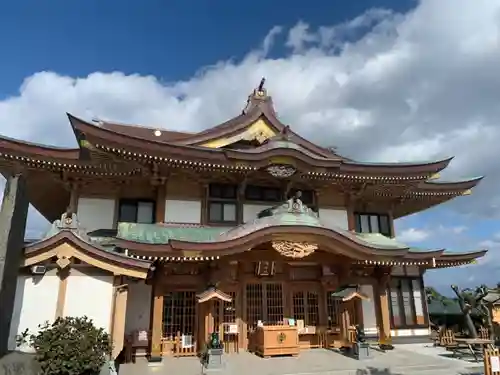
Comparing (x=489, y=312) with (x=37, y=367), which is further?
(x=489, y=312)

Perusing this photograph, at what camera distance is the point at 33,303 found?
9.33m

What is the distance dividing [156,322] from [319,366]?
5.11m

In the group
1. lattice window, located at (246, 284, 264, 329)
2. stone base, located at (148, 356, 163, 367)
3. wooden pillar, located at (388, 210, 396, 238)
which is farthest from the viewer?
wooden pillar, located at (388, 210, 396, 238)

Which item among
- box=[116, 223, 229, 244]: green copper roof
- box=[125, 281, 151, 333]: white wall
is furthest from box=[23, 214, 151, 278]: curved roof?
box=[125, 281, 151, 333]: white wall

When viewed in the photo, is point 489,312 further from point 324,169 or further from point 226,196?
point 226,196

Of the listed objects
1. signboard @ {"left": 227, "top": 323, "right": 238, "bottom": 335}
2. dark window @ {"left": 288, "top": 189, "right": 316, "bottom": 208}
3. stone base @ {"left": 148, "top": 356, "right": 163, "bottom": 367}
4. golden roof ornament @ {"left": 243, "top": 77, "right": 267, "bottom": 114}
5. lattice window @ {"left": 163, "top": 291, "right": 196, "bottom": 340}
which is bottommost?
stone base @ {"left": 148, "top": 356, "right": 163, "bottom": 367}

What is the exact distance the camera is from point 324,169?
14758mm

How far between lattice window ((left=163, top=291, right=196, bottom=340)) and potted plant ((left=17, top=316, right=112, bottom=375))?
13.9 feet

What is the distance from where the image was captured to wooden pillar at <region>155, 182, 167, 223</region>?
1407 cm

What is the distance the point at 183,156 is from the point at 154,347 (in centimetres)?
616

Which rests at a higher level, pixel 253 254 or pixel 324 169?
pixel 324 169

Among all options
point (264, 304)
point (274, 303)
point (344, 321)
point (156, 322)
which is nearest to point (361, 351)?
point (344, 321)

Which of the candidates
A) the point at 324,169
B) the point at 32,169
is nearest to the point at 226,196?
the point at 324,169

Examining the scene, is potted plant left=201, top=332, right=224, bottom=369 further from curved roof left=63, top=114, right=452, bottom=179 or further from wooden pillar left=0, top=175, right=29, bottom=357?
curved roof left=63, top=114, right=452, bottom=179
